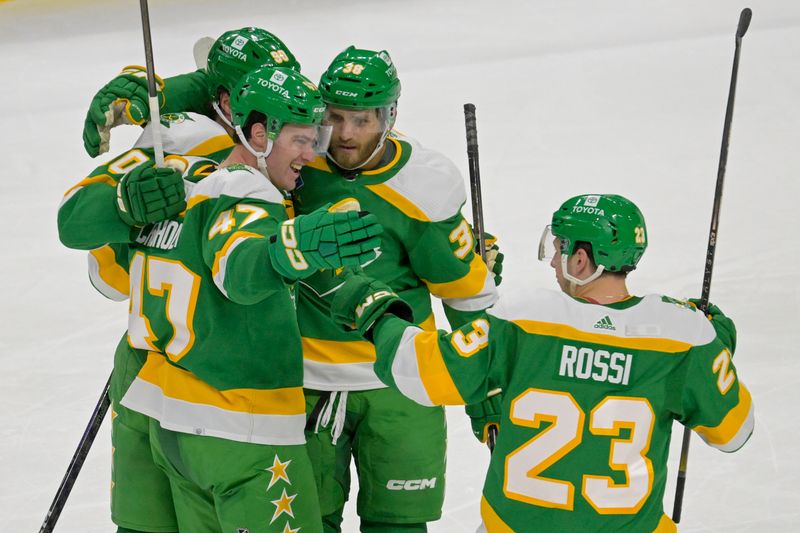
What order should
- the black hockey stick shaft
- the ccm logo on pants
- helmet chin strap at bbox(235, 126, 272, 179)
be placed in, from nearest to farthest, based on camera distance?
helmet chin strap at bbox(235, 126, 272, 179), the ccm logo on pants, the black hockey stick shaft

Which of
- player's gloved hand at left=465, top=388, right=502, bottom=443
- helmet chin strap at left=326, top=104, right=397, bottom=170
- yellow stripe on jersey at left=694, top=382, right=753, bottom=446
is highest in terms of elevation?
helmet chin strap at left=326, top=104, right=397, bottom=170

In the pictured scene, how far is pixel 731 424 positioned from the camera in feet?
8.55

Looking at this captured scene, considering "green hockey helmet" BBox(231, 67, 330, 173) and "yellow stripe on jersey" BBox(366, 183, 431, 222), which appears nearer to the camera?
"green hockey helmet" BBox(231, 67, 330, 173)

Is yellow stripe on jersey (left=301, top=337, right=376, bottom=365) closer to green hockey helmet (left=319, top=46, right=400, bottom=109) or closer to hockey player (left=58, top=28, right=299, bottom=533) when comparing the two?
hockey player (left=58, top=28, right=299, bottom=533)

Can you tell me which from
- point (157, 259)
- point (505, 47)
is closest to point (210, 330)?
point (157, 259)

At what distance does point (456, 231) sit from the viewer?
3221 mm

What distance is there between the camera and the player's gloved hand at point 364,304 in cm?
269

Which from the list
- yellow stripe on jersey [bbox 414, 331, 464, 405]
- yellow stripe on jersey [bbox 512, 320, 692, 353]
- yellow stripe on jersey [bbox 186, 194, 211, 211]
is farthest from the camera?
yellow stripe on jersey [bbox 186, 194, 211, 211]

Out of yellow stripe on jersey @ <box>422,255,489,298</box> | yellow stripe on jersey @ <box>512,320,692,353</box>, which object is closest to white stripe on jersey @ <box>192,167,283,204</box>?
yellow stripe on jersey @ <box>512,320,692,353</box>

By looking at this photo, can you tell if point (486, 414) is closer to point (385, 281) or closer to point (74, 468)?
point (385, 281)

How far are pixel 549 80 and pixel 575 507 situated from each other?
17.8 feet

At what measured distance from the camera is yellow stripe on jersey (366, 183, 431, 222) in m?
3.16

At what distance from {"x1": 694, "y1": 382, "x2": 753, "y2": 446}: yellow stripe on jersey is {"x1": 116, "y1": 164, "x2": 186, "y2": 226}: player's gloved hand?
1.20 meters

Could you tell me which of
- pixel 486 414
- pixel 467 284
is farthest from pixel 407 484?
pixel 467 284
